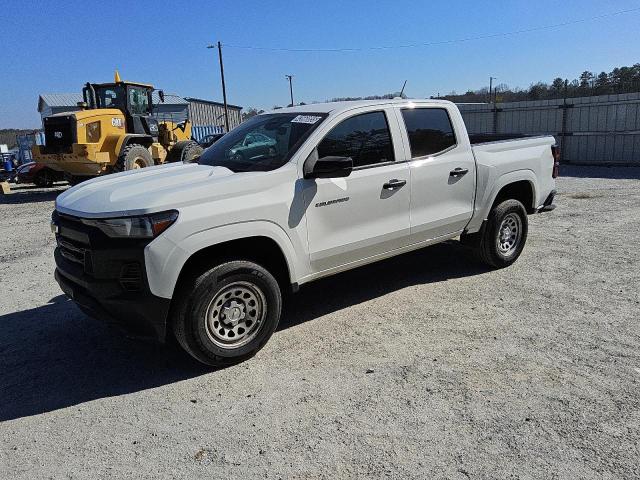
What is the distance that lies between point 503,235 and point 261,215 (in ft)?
11.5

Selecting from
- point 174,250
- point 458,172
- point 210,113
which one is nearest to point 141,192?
point 174,250

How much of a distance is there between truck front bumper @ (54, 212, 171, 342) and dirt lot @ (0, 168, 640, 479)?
0.52m

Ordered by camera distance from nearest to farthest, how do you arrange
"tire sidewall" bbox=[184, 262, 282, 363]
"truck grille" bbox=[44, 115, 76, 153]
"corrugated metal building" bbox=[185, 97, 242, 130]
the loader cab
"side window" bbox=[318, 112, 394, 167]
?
"tire sidewall" bbox=[184, 262, 282, 363] → "side window" bbox=[318, 112, 394, 167] → "truck grille" bbox=[44, 115, 76, 153] → the loader cab → "corrugated metal building" bbox=[185, 97, 242, 130]

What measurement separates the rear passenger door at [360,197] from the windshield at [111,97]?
42.6 ft

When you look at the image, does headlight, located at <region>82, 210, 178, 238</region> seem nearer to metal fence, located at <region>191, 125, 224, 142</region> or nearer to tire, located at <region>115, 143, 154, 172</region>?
tire, located at <region>115, 143, 154, 172</region>

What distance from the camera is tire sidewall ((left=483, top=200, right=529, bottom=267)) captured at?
592 cm

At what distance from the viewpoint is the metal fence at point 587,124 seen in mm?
16531

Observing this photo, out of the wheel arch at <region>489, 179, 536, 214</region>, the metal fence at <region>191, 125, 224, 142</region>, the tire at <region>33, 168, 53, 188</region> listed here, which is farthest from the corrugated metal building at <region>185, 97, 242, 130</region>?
the wheel arch at <region>489, 179, 536, 214</region>

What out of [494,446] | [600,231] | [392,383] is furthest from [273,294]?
[600,231]

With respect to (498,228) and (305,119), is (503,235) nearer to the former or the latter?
(498,228)

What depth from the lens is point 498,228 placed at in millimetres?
5961

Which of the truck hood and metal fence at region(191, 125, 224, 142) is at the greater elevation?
metal fence at region(191, 125, 224, 142)

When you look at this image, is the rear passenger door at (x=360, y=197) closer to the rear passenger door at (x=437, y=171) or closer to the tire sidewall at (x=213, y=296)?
the rear passenger door at (x=437, y=171)

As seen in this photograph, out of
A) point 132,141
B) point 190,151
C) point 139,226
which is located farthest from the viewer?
point 190,151
